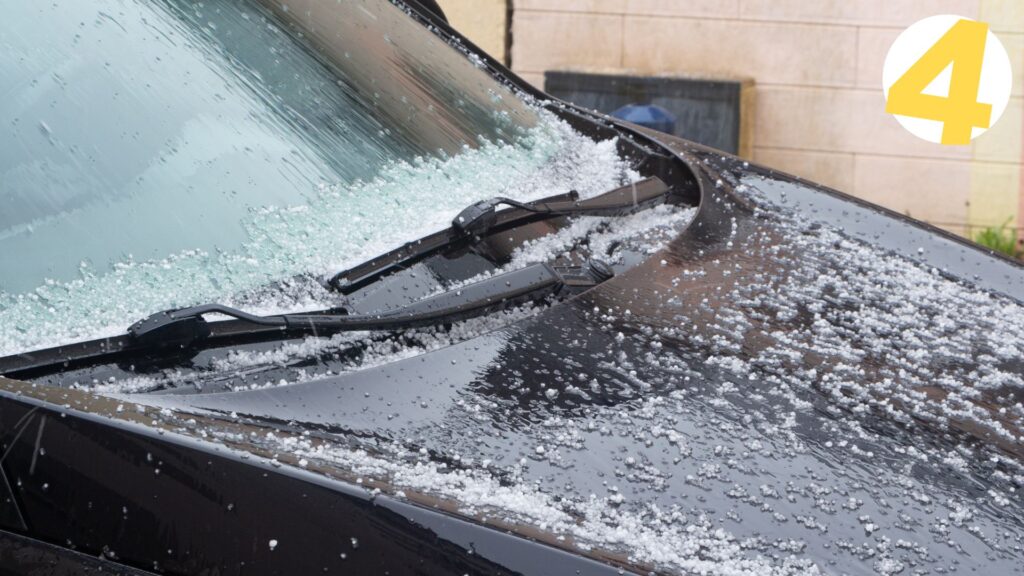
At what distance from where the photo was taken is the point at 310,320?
1.51 meters

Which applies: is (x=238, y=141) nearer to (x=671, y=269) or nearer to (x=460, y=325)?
(x=460, y=325)

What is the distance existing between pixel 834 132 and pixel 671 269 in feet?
15.8

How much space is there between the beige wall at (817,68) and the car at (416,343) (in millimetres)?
4206

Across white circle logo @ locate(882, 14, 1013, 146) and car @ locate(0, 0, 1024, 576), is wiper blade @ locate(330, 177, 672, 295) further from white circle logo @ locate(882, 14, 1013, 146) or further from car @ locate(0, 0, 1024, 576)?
white circle logo @ locate(882, 14, 1013, 146)

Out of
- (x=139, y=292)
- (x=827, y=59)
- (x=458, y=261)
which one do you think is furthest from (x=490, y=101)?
(x=827, y=59)

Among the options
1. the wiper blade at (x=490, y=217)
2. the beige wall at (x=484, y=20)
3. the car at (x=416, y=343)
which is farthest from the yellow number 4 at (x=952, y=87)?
the beige wall at (x=484, y=20)

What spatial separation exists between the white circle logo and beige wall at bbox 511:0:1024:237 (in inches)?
90.9

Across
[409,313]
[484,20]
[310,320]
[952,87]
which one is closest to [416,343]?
[409,313]

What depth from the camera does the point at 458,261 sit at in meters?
1.77

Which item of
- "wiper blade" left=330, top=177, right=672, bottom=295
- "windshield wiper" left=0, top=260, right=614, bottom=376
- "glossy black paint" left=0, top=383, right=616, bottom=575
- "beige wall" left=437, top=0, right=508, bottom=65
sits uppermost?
"beige wall" left=437, top=0, right=508, bottom=65

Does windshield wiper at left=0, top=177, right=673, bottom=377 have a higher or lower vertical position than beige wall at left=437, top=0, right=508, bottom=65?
lower

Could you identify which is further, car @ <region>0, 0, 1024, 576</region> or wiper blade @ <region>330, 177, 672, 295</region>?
wiper blade @ <region>330, 177, 672, 295</region>

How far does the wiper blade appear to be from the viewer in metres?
1.66

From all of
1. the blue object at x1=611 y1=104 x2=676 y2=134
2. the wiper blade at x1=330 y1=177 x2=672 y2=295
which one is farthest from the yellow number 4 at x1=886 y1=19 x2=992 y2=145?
the wiper blade at x1=330 y1=177 x2=672 y2=295
